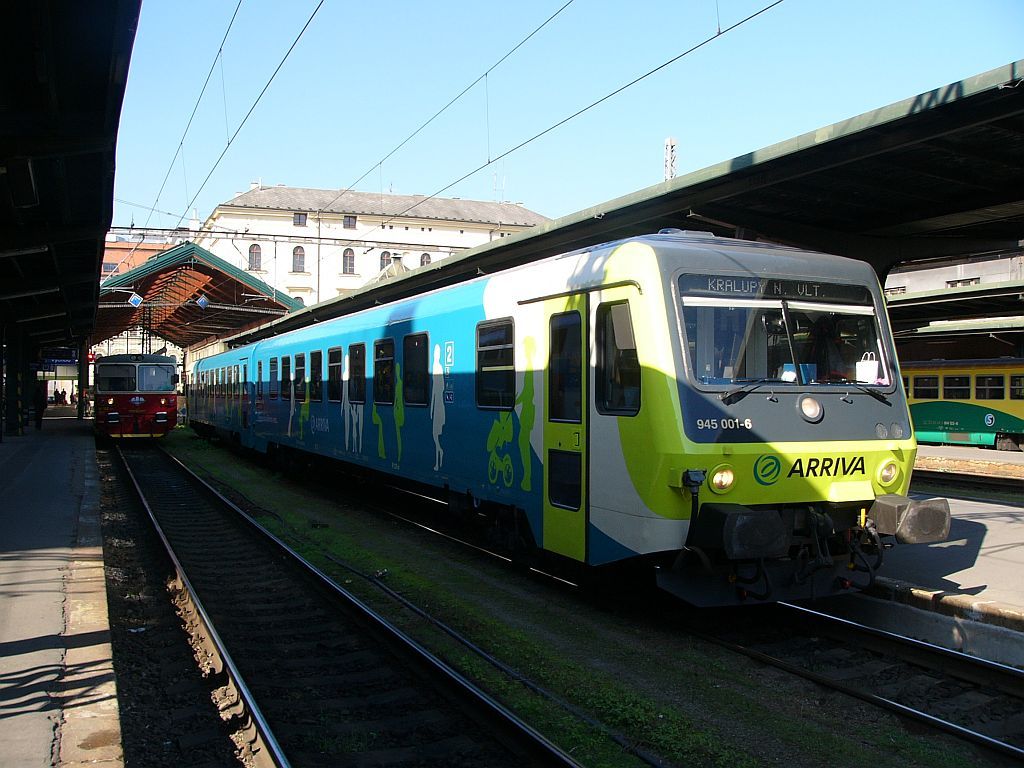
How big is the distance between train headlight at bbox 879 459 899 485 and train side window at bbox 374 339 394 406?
626 centimetres

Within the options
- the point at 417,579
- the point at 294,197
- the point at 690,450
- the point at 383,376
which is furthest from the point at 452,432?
the point at 294,197

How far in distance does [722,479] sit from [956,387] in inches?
877

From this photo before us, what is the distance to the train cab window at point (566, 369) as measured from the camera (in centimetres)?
706

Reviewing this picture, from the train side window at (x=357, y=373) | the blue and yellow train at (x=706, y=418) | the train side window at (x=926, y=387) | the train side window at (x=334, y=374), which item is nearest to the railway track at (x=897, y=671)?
the blue and yellow train at (x=706, y=418)

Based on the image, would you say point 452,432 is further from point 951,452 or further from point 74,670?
point 951,452

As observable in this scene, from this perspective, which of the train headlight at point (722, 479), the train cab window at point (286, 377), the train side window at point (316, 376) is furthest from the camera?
the train cab window at point (286, 377)

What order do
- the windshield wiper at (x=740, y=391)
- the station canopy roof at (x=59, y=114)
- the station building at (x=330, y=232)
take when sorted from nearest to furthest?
the windshield wiper at (x=740, y=391) < the station canopy roof at (x=59, y=114) < the station building at (x=330, y=232)

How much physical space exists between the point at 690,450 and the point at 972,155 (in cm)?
487

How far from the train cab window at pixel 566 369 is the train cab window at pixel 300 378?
29.4ft

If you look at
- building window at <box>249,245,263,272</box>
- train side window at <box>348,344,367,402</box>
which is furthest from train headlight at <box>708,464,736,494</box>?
building window at <box>249,245,263,272</box>

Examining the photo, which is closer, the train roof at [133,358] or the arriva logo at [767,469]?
the arriva logo at [767,469]

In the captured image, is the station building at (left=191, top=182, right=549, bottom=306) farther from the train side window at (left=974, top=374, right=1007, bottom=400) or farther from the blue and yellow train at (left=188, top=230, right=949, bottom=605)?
the blue and yellow train at (left=188, top=230, right=949, bottom=605)

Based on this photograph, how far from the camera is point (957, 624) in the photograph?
6461 mm

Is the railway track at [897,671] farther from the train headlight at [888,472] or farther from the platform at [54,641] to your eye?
the platform at [54,641]
